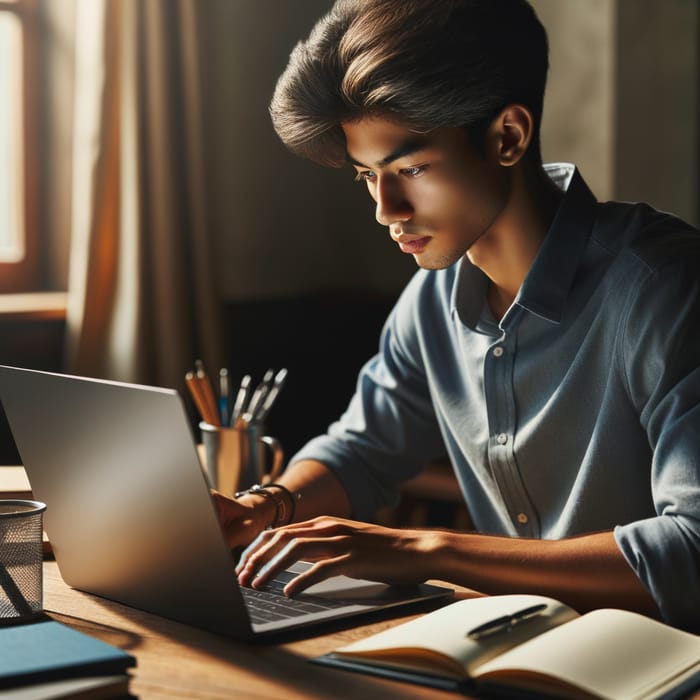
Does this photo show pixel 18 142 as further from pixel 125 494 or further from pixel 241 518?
pixel 125 494

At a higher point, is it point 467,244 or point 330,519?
point 467,244

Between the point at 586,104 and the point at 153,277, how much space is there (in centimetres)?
141

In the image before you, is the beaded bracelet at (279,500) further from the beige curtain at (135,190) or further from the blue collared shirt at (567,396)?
the beige curtain at (135,190)

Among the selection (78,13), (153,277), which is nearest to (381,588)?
(153,277)

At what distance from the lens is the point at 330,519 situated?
43.1 inches

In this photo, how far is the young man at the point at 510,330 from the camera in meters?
1.05

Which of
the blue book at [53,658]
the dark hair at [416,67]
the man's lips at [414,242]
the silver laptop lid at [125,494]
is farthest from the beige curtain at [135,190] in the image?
the blue book at [53,658]

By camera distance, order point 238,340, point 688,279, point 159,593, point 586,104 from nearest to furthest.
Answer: point 159,593
point 688,279
point 238,340
point 586,104

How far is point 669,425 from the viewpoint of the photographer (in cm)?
112

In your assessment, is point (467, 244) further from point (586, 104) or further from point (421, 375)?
point (586, 104)

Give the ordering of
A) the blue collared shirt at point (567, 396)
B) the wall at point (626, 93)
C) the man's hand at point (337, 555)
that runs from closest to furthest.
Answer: the man's hand at point (337, 555) < the blue collared shirt at point (567, 396) < the wall at point (626, 93)

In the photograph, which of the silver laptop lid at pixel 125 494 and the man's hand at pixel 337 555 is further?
the man's hand at pixel 337 555

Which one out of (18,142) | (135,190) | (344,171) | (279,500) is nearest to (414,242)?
(279,500)

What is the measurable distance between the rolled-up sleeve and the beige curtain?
1.63 m
